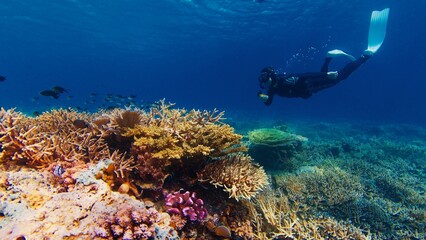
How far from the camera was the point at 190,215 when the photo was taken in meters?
3.46

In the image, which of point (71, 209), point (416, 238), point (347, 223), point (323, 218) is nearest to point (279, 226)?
point (323, 218)

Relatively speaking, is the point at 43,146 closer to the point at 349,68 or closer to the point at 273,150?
the point at 273,150

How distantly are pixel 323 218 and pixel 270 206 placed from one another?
4.48 feet

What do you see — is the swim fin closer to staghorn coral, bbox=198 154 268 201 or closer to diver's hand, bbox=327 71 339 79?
diver's hand, bbox=327 71 339 79

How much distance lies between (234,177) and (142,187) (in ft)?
4.64

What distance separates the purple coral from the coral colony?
16 millimetres

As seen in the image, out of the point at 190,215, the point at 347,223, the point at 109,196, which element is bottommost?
the point at 347,223

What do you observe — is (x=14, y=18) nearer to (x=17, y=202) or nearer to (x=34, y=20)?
(x=34, y=20)

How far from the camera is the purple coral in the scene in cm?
347

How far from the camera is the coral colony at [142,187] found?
2.88 metres

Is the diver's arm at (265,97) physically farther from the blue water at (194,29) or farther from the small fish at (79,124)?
the blue water at (194,29)

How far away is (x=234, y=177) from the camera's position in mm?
3904

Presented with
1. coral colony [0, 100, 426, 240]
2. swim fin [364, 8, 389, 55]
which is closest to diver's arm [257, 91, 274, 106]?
coral colony [0, 100, 426, 240]

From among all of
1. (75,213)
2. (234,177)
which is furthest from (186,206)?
(75,213)
